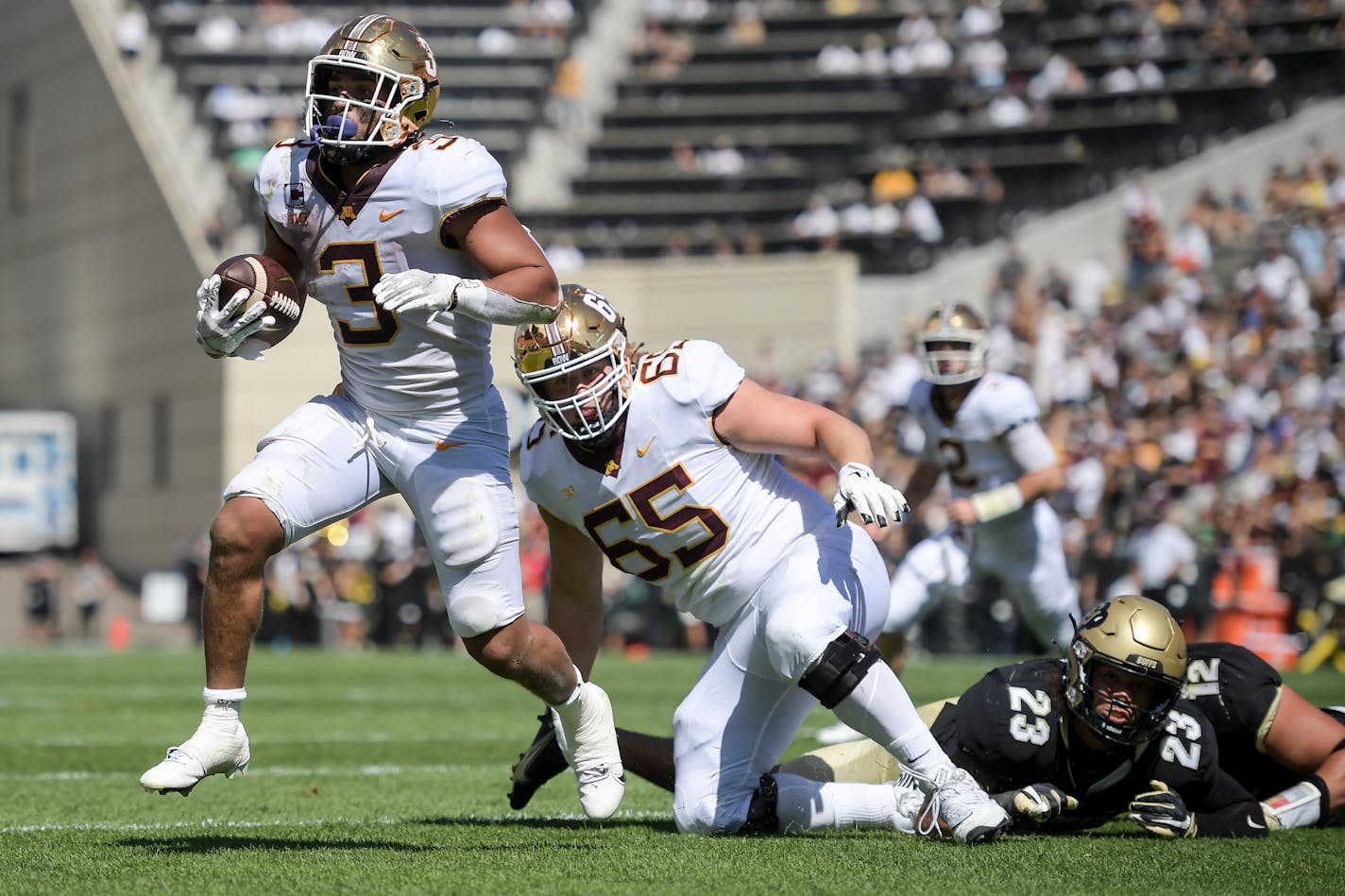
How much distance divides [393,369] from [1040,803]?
2.10 meters

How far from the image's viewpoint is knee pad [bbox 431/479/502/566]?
4828 mm

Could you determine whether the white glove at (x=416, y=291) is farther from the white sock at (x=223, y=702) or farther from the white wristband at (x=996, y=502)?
the white wristband at (x=996, y=502)

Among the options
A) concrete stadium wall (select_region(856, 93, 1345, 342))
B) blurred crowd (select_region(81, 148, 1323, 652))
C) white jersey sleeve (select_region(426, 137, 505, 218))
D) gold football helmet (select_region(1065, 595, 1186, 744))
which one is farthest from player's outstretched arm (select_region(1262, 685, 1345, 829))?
concrete stadium wall (select_region(856, 93, 1345, 342))

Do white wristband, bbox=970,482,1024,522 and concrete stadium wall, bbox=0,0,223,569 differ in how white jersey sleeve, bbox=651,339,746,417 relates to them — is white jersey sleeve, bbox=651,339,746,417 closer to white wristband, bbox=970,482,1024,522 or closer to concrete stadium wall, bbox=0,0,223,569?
white wristband, bbox=970,482,1024,522

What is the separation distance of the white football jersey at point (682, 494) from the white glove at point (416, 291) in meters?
0.73

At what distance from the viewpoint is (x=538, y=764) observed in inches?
210

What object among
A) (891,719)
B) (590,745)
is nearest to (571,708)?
(590,745)

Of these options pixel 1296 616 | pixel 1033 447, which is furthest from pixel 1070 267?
pixel 1033 447

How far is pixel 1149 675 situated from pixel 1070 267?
55.4 feet

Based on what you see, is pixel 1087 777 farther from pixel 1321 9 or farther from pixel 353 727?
pixel 1321 9

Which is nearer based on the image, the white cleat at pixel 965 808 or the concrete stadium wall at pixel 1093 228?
the white cleat at pixel 965 808

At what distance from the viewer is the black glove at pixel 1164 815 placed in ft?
15.5

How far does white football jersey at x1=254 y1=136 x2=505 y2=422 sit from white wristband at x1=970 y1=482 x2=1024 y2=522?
3.08 metres

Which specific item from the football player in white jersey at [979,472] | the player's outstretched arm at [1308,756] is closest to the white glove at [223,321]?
the player's outstretched arm at [1308,756]
